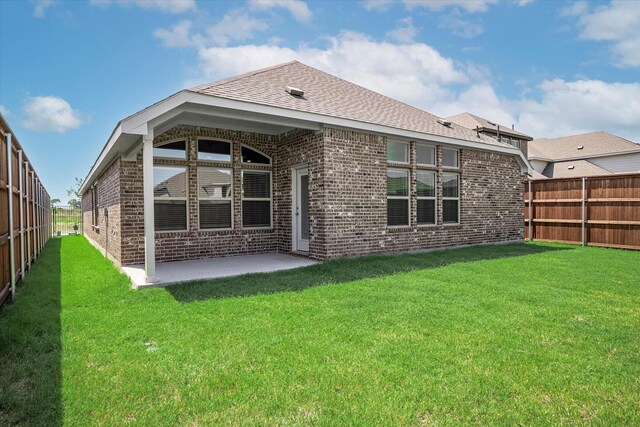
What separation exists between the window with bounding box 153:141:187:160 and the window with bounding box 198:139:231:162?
36 centimetres

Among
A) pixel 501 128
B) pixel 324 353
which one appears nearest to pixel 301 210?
pixel 324 353

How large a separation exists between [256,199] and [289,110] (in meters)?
2.86

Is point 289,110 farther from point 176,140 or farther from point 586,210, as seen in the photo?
point 586,210

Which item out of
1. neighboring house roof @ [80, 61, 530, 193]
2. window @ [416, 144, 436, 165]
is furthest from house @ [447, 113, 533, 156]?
window @ [416, 144, 436, 165]

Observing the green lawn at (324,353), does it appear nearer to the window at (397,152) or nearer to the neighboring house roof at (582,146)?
the window at (397,152)

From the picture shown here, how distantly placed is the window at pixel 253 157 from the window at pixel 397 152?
3137 millimetres

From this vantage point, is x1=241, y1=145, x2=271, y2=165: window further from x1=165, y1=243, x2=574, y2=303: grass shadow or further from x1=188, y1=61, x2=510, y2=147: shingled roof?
x1=165, y1=243, x2=574, y2=303: grass shadow

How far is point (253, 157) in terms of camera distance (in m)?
9.33

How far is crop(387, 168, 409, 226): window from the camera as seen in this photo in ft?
30.3

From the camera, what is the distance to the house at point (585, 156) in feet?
81.4

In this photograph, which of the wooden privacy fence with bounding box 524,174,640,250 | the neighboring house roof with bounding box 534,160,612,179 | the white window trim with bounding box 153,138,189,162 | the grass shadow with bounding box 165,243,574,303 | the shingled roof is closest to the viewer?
A: the grass shadow with bounding box 165,243,574,303

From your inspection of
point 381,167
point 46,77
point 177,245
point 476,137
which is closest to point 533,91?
point 476,137

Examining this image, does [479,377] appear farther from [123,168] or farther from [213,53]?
[213,53]

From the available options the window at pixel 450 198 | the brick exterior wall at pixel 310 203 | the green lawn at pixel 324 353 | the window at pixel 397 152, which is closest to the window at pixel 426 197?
the brick exterior wall at pixel 310 203
